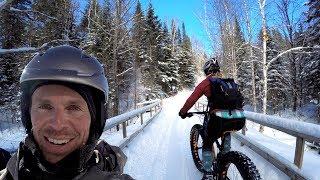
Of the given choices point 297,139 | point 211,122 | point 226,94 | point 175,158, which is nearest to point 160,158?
point 175,158

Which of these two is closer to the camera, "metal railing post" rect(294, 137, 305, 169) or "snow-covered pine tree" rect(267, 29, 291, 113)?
"metal railing post" rect(294, 137, 305, 169)

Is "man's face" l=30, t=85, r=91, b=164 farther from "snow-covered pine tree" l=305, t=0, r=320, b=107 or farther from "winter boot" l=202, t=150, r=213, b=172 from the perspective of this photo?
"snow-covered pine tree" l=305, t=0, r=320, b=107

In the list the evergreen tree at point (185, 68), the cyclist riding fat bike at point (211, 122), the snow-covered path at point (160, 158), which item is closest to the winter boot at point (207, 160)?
the cyclist riding fat bike at point (211, 122)

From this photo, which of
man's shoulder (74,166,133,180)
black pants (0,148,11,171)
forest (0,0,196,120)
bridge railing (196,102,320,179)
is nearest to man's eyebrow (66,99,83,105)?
man's shoulder (74,166,133,180)

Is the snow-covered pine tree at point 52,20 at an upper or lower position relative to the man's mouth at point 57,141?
upper

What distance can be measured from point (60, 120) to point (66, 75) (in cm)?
22

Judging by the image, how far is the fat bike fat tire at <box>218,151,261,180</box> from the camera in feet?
13.2

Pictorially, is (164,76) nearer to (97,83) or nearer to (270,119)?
(270,119)

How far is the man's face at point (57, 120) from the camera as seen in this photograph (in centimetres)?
180

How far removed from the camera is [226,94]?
5.52 meters

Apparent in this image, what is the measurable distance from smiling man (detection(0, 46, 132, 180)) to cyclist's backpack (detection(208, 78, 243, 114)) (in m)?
3.67

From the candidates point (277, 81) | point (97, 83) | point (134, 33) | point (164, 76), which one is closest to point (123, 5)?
point (134, 33)

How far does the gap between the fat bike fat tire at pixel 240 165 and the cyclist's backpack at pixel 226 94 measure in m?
0.92

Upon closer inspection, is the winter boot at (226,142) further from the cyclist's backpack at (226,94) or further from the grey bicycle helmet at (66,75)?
the grey bicycle helmet at (66,75)
